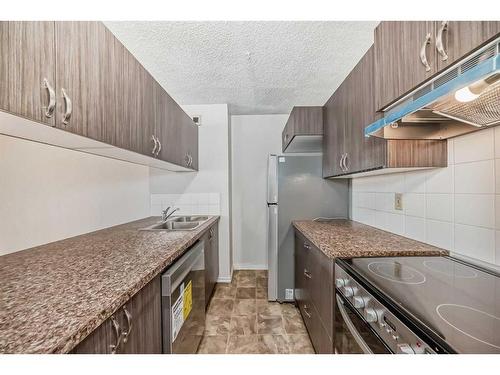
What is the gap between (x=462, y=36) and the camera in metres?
0.71

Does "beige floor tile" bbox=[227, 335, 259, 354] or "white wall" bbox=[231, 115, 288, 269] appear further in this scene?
"white wall" bbox=[231, 115, 288, 269]

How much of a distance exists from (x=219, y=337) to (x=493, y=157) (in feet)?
6.90

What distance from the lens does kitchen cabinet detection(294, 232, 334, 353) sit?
1290 millimetres

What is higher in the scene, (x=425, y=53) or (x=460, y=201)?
(x=425, y=53)

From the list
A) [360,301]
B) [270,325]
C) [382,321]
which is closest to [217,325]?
[270,325]

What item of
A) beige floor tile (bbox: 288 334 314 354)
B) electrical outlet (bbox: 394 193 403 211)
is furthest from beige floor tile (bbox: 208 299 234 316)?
electrical outlet (bbox: 394 193 403 211)

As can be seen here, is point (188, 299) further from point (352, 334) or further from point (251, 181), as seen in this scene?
point (251, 181)

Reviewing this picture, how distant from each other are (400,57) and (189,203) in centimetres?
258

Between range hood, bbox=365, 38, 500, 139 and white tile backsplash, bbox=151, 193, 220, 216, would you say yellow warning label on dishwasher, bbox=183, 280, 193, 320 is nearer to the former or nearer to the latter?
range hood, bbox=365, 38, 500, 139

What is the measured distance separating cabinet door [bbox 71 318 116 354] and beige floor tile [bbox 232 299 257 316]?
5.53 ft

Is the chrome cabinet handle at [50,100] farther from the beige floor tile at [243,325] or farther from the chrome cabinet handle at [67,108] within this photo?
the beige floor tile at [243,325]

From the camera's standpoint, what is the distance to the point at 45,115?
79 centimetres

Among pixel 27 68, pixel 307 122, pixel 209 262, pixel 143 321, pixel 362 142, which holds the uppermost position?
pixel 307 122
